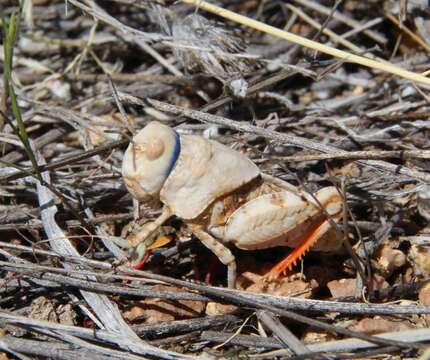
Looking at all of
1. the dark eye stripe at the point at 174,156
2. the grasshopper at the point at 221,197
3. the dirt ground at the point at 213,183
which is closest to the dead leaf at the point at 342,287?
the dirt ground at the point at 213,183

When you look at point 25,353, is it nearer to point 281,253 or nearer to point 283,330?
point 283,330

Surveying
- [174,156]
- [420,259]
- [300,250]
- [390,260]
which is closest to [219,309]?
[300,250]

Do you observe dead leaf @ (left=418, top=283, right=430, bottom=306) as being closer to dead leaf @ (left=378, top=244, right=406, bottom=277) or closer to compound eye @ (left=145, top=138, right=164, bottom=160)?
dead leaf @ (left=378, top=244, right=406, bottom=277)

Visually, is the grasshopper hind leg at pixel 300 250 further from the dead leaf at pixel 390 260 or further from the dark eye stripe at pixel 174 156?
the dark eye stripe at pixel 174 156

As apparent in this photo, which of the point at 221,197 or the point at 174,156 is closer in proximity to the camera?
the point at 174,156

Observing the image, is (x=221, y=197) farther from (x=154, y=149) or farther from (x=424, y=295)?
(x=424, y=295)

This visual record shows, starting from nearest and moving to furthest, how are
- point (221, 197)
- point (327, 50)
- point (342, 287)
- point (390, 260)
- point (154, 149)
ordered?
point (154, 149), point (221, 197), point (342, 287), point (390, 260), point (327, 50)

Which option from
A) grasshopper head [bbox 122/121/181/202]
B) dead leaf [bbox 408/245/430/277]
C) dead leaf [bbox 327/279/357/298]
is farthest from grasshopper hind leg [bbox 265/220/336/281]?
grasshopper head [bbox 122/121/181/202]
